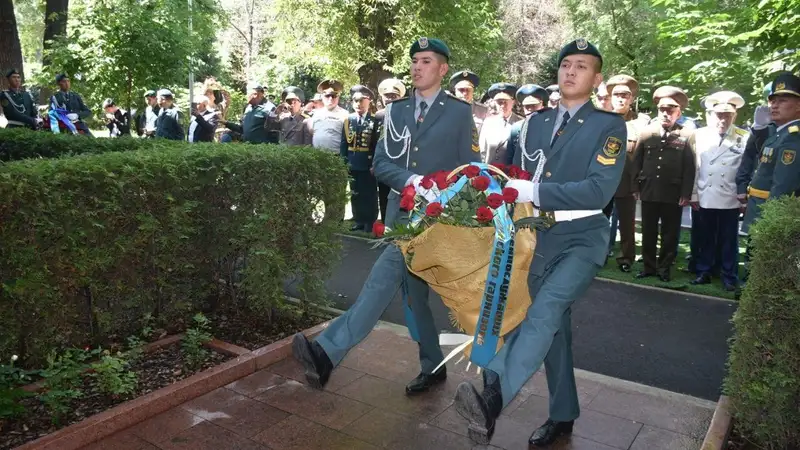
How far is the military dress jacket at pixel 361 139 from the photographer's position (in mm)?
10570

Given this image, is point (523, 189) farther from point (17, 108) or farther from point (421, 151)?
point (17, 108)

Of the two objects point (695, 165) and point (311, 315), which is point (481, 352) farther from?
point (695, 165)

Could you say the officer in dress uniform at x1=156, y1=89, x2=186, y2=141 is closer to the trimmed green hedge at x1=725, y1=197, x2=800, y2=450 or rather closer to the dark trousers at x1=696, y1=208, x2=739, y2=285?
the dark trousers at x1=696, y1=208, x2=739, y2=285

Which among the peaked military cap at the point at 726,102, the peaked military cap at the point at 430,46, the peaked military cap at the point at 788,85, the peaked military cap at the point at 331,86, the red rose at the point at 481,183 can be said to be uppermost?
the peaked military cap at the point at 331,86

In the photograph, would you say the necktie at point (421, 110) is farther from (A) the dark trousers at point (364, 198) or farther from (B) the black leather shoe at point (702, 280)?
(A) the dark trousers at point (364, 198)

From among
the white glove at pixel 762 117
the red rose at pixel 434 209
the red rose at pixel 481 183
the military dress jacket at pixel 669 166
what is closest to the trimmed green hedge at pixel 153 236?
the red rose at pixel 434 209

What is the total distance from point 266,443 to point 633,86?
6115 mm

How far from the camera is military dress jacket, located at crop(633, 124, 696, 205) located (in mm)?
7742

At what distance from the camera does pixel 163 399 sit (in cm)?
406

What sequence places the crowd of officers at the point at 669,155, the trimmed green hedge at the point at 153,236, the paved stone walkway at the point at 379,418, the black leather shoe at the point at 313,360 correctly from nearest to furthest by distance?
the paved stone walkway at the point at 379,418
the black leather shoe at the point at 313,360
the trimmed green hedge at the point at 153,236
the crowd of officers at the point at 669,155

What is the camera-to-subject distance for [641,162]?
8.12 metres

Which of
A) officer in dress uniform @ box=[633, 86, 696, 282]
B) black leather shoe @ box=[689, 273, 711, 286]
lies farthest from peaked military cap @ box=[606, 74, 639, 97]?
black leather shoe @ box=[689, 273, 711, 286]

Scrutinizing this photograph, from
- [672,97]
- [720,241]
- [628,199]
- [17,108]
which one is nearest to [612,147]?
[672,97]

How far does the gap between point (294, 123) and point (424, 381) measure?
8442mm
